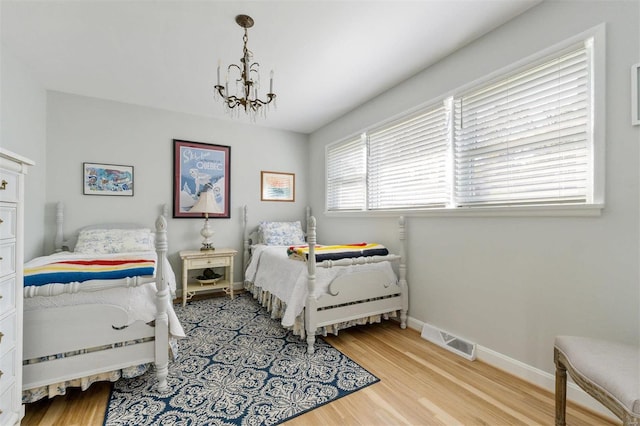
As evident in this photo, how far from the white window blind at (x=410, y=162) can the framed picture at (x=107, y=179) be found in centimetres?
298

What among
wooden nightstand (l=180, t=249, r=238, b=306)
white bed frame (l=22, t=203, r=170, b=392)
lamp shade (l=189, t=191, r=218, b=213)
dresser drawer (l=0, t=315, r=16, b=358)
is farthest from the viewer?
lamp shade (l=189, t=191, r=218, b=213)

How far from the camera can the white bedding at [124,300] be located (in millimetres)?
1482

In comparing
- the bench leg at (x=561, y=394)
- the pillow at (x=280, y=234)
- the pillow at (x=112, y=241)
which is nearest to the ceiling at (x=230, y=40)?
the pillow at (x=112, y=241)

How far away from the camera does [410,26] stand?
200 centimetres

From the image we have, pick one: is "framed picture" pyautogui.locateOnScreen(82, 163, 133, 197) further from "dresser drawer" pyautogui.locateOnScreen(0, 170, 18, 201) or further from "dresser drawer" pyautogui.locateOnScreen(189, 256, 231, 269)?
"dresser drawer" pyautogui.locateOnScreen(0, 170, 18, 201)

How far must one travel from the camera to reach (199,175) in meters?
3.75

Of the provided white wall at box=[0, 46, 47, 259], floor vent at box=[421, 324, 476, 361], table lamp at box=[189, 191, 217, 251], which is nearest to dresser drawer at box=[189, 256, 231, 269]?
table lamp at box=[189, 191, 217, 251]

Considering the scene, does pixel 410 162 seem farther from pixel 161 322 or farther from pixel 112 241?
pixel 112 241

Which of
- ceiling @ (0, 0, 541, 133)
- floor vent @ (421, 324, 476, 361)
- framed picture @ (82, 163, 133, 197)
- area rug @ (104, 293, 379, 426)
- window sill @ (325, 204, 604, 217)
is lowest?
area rug @ (104, 293, 379, 426)

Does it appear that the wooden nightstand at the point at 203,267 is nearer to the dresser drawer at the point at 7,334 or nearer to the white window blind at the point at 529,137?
the dresser drawer at the point at 7,334

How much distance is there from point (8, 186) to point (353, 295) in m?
2.24

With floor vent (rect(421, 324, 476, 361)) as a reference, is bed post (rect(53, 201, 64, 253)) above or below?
above

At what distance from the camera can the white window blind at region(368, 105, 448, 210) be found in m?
2.44

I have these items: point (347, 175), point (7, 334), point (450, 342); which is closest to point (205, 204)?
point (347, 175)
